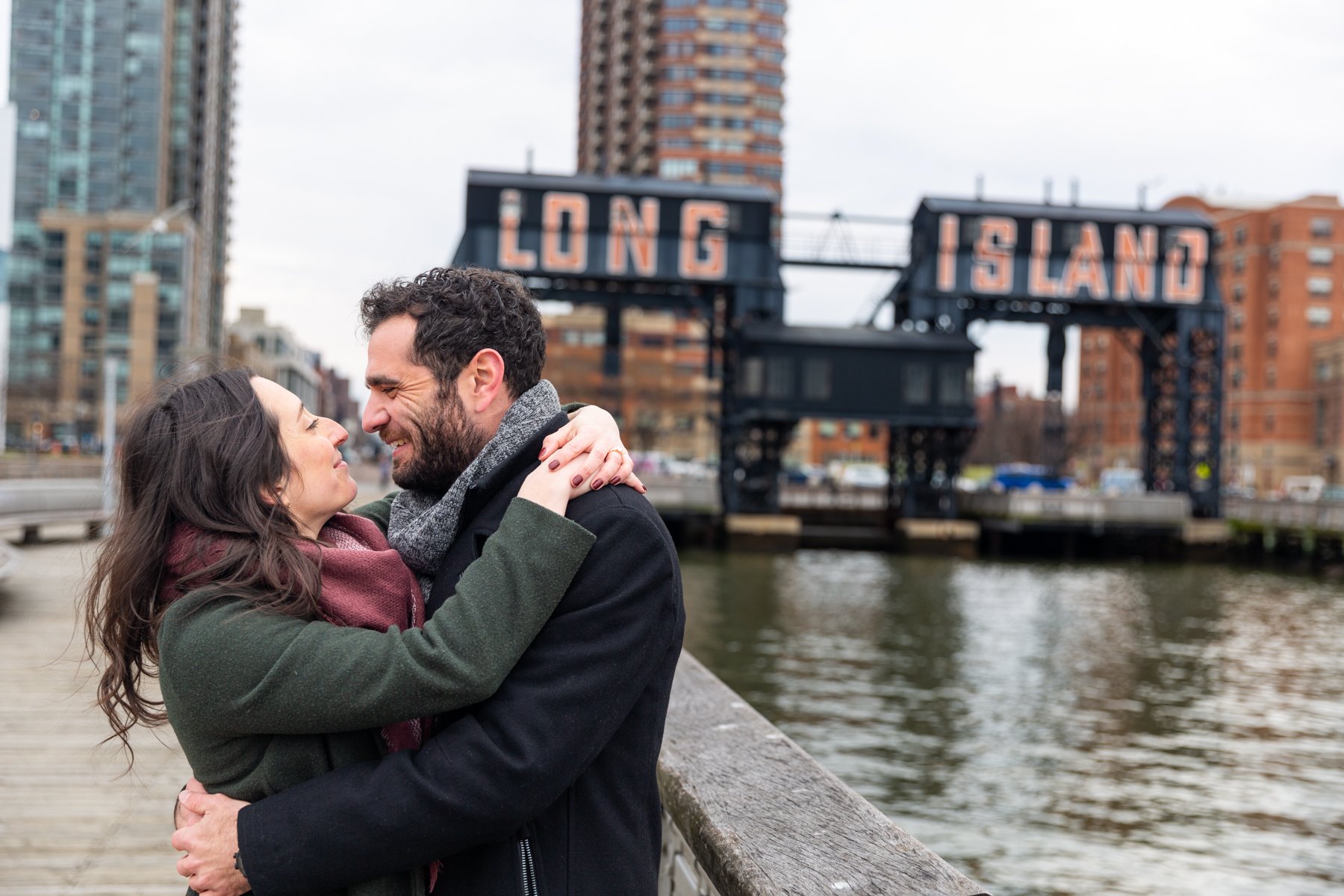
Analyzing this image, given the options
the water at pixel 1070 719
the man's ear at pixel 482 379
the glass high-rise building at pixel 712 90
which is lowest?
the water at pixel 1070 719

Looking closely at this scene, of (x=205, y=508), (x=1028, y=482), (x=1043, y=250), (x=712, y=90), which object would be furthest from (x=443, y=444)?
(x=712, y=90)

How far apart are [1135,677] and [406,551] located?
1782 cm

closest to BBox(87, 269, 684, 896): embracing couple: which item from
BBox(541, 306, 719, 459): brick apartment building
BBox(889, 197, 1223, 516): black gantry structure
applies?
BBox(889, 197, 1223, 516): black gantry structure

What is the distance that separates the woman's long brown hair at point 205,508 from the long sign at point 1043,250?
42.6m

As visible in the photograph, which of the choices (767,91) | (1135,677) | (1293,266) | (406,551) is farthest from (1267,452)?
(406,551)

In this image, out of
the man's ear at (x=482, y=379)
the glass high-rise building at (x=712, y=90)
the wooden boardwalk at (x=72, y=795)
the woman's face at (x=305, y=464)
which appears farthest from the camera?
the glass high-rise building at (x=712, y=90)

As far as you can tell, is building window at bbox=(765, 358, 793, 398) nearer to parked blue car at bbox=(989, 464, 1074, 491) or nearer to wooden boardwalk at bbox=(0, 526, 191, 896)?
parked blue car at bbox=(989, 464, 1074, 491)

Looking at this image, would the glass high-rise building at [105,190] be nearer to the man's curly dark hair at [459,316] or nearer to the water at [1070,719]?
the water at [1070,719]

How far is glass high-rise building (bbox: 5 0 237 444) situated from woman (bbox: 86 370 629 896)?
9215cm

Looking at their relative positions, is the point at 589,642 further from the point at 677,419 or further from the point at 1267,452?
the point at 1267,452

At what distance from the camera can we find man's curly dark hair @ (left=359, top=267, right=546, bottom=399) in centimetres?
215

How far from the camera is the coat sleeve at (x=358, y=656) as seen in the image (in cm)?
183

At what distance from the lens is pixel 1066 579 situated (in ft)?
115

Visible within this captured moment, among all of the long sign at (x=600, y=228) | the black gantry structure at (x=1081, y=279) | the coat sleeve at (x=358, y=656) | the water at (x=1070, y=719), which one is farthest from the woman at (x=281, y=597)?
the black gantry structure at (x=1081, y=279)
